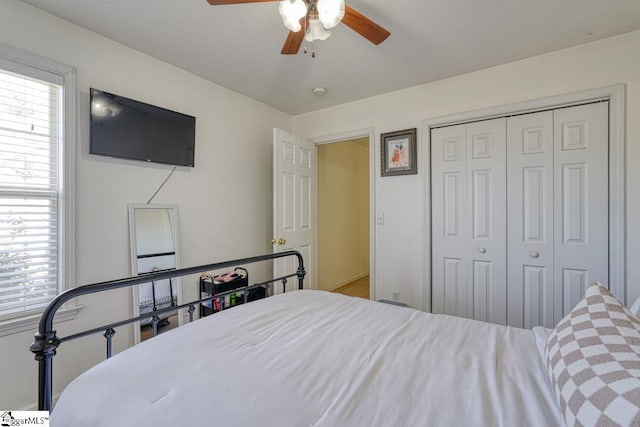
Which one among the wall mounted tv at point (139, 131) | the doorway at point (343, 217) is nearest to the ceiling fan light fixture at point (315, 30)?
the wall mounted tv at point (139, 131)

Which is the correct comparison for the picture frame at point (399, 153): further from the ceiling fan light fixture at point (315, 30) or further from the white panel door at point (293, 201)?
the ceiling fan light fixture at point (315, 30)

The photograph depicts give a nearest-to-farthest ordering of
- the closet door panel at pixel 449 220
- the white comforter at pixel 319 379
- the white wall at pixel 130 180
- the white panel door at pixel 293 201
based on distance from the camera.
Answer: the white comforter at pixel 319 379 < the white wall at pixel 130 180 < the closet door panel at pixel 449 220 < the white panel door at pixel 293 201

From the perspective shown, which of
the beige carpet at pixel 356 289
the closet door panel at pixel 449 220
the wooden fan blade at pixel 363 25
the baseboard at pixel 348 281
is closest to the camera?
the wooden fan blade at pixel 363 25

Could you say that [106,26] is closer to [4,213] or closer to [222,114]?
[222,114]

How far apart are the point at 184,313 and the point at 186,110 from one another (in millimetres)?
1755

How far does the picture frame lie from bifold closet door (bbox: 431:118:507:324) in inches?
7.7

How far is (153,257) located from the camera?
2.21 metres

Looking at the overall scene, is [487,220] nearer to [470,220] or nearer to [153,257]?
[470,220]

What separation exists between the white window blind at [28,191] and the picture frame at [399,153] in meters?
2.61

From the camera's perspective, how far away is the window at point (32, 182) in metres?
1.60

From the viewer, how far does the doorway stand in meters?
4.12

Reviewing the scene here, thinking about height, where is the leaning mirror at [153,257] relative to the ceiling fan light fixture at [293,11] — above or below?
below

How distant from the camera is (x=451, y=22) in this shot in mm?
1838

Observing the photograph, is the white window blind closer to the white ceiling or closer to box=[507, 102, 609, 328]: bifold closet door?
the white ceiling
